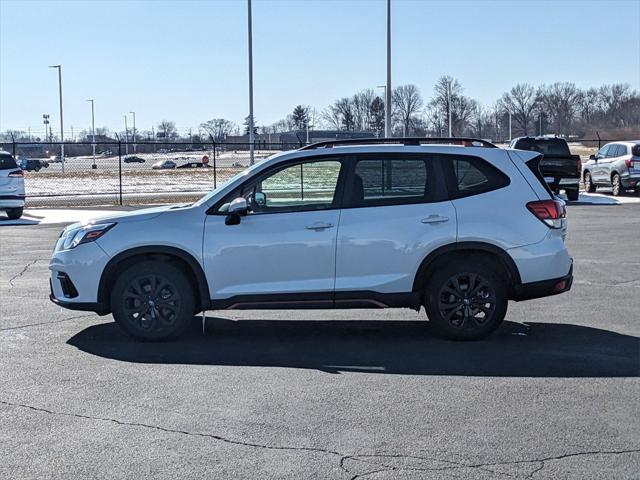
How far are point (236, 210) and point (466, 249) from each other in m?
2.07

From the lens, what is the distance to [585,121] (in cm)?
11100

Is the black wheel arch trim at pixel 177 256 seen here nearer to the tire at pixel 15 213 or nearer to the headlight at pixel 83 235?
the headlight at pixel 83 235

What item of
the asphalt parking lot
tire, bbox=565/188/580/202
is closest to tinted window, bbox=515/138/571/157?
tire, bbox=565/188/580/202

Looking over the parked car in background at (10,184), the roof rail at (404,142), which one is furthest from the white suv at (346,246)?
the parked car in background at (10,184)

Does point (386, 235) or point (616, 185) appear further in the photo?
point (616, 185)

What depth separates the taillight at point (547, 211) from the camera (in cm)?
847

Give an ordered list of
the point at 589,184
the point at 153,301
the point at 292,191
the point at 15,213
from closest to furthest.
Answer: the point at 153,301 < the point at 292,191 < the point at 15,213 < the point at 589,184

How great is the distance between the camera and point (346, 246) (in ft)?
27.4

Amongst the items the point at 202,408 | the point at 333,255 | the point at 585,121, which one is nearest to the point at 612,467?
the point at 202,408

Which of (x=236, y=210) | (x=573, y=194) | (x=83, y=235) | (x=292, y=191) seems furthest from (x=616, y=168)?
(x=83, y=235)

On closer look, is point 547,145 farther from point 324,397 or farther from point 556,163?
point 324,397

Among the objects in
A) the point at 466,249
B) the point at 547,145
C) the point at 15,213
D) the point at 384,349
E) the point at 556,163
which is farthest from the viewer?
the point at 547,145

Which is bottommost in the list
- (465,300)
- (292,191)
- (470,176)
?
(465,300)

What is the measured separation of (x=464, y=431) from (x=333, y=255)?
290 cm
